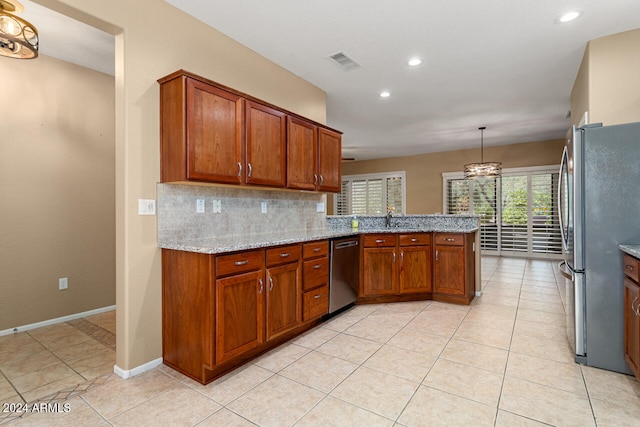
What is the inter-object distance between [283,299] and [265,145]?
1339 millimetres

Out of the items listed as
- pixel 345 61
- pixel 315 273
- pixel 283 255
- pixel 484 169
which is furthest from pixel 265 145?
pixel 484 169

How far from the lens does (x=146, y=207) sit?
2334 mm

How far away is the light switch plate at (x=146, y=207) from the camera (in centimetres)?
230

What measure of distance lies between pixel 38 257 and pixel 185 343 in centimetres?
209

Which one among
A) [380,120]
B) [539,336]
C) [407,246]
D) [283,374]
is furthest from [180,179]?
[380,120]

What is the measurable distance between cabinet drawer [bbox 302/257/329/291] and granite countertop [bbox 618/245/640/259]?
86.9 inches

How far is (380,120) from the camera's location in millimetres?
5723

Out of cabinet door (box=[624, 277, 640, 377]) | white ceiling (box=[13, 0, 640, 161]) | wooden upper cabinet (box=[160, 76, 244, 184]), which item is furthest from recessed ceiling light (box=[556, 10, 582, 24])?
wooden upper cabinet (box=[160, 76, 244, 184])

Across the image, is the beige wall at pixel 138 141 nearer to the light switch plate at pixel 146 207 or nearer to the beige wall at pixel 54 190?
Answer: the light switch plate at pixel 146 207

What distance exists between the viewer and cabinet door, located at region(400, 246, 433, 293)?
156 inches

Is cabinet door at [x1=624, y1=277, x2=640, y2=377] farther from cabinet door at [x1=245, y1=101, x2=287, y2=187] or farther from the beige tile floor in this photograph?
cabinet door at [x1=245, y1=101, x2=287, y2=187]

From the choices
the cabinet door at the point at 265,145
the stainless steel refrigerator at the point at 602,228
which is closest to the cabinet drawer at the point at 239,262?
the cabinet door at the point at 265,145

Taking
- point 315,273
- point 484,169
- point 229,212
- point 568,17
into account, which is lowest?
point 315,273

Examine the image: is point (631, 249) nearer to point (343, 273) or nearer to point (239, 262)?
point (343, 273)
